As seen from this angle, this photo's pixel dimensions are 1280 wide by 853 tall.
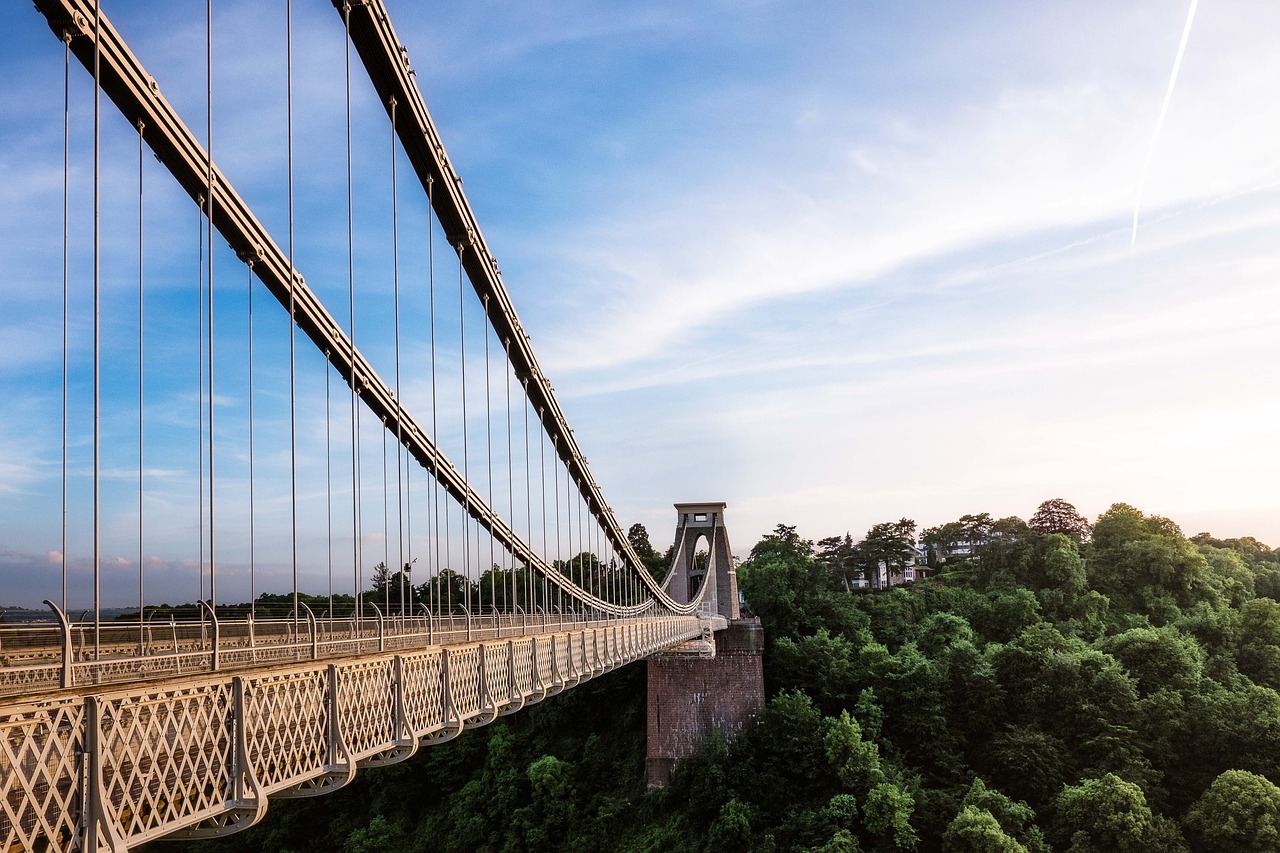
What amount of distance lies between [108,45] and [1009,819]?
30542mm

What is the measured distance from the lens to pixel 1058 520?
2795 inches

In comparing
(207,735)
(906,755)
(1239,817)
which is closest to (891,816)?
(906,755)

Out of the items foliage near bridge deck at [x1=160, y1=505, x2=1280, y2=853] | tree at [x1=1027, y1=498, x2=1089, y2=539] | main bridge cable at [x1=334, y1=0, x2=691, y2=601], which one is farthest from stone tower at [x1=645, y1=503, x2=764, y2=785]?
tree at [x1=1027, y1=498, x2=1089, y2=539]

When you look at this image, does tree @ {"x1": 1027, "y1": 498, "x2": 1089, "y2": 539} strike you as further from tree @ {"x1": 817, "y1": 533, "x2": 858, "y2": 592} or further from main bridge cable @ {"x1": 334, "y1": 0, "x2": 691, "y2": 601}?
main bridge cable @ {"x1": 334, "y1": 0, "x2": 691, "y2": 601}

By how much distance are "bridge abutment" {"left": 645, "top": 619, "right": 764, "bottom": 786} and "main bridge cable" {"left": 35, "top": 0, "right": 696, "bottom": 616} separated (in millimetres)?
19415

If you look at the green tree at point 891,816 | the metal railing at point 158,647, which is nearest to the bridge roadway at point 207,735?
the metal railing at point 158,647

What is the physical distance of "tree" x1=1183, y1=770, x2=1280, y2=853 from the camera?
28547 millimetres

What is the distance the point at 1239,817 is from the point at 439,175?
92.8 feet

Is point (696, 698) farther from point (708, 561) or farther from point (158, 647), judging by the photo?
point (158, 647)

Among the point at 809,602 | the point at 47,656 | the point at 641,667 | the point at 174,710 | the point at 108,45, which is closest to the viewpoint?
the point at 174,710

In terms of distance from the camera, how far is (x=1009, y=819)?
30344 millimetres

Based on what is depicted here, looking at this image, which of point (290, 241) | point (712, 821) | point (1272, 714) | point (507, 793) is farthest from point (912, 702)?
point (290, 241)

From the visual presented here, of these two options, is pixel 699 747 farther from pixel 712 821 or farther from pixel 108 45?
pixel 108 45

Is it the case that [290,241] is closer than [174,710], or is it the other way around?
[174,710]
